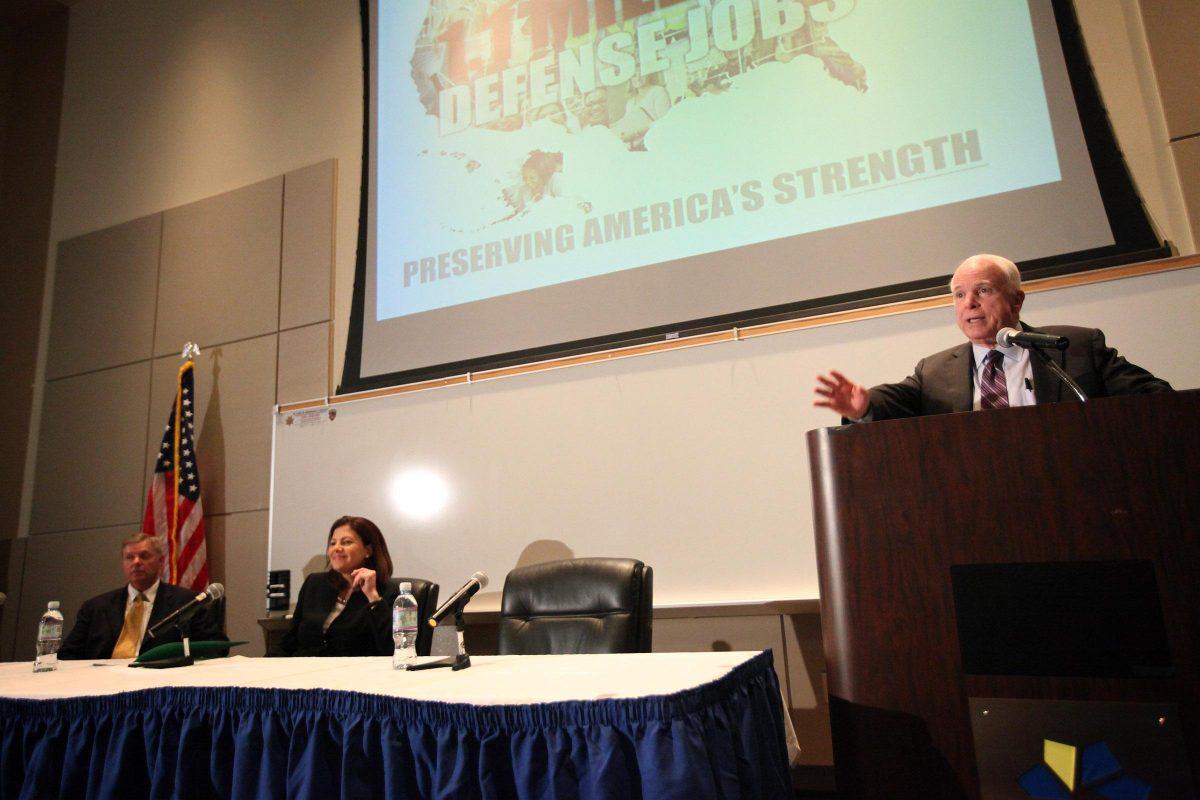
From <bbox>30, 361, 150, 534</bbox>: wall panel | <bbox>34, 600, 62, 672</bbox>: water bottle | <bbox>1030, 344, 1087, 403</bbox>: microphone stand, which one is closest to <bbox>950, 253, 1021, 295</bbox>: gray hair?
<bbox>1030, 344, 1087, 403</bbox>: microphone stand

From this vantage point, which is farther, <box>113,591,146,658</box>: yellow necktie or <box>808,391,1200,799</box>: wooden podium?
<box>113,591,146,658</box>: yellow necktie

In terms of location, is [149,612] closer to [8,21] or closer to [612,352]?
[612,352]

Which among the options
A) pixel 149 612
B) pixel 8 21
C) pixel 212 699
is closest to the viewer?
pixel 212 699

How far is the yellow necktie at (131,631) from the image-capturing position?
3.38 metres

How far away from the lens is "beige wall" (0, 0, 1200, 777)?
14.0 ft

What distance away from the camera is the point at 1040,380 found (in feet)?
6.22

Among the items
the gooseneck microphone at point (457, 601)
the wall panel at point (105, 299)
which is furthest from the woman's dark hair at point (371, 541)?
the wall panel at point (105, 299)

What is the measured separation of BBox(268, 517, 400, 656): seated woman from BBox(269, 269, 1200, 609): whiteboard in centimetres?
48

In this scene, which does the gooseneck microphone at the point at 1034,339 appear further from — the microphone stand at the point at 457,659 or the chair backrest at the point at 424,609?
the chair backrest at the point at 424,609

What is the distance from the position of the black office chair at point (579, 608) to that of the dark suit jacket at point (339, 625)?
0.53 meters

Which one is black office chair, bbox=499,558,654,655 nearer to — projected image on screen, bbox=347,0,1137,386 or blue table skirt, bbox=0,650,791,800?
blue table skirt, bbox=0,650,791,800

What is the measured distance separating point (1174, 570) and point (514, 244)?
289cm

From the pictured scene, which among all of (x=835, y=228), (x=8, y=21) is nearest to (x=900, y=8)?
(x=835, y=228)

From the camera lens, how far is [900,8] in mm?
3080
